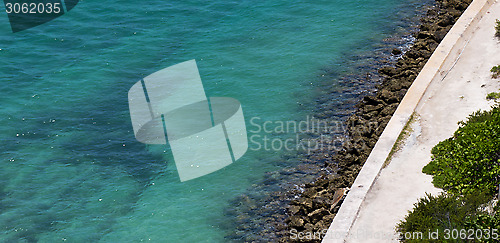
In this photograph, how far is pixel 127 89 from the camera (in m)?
23.8

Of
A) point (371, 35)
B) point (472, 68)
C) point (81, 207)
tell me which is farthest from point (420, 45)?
point (81, 207)

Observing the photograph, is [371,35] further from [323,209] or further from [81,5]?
[81,5]

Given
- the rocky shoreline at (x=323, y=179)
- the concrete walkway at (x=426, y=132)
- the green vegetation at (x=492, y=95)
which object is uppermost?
the green vegetation at (x=492, y=95)

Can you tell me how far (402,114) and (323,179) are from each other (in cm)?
295

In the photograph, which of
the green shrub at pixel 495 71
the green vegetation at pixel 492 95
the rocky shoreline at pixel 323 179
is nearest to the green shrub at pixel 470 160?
the green vegetation at pixel 492 95

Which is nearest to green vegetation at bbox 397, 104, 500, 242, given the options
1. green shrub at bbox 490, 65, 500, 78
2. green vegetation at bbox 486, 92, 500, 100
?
green vegetation at bbox 486, 92, 500, 100

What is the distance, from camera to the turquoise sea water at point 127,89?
17.4 m

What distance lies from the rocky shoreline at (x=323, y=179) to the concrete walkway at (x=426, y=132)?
1.77 metres

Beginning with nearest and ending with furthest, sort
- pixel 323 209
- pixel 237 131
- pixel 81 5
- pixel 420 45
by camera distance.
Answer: pixel 323 209
pixel 237 131
pixel 420 45
pixel 81 5

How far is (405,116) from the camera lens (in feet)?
55.0

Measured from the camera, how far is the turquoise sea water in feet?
57.1

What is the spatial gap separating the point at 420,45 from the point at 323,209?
35.9 ft

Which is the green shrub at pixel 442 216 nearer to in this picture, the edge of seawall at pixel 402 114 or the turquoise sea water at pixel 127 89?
the edge of seawall at pixel 402 114

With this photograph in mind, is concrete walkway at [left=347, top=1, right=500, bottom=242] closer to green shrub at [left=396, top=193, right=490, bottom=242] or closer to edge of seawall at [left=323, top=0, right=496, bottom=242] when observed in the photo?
edge of seawall at [left=323, top=0, right=496, bottom=242]
